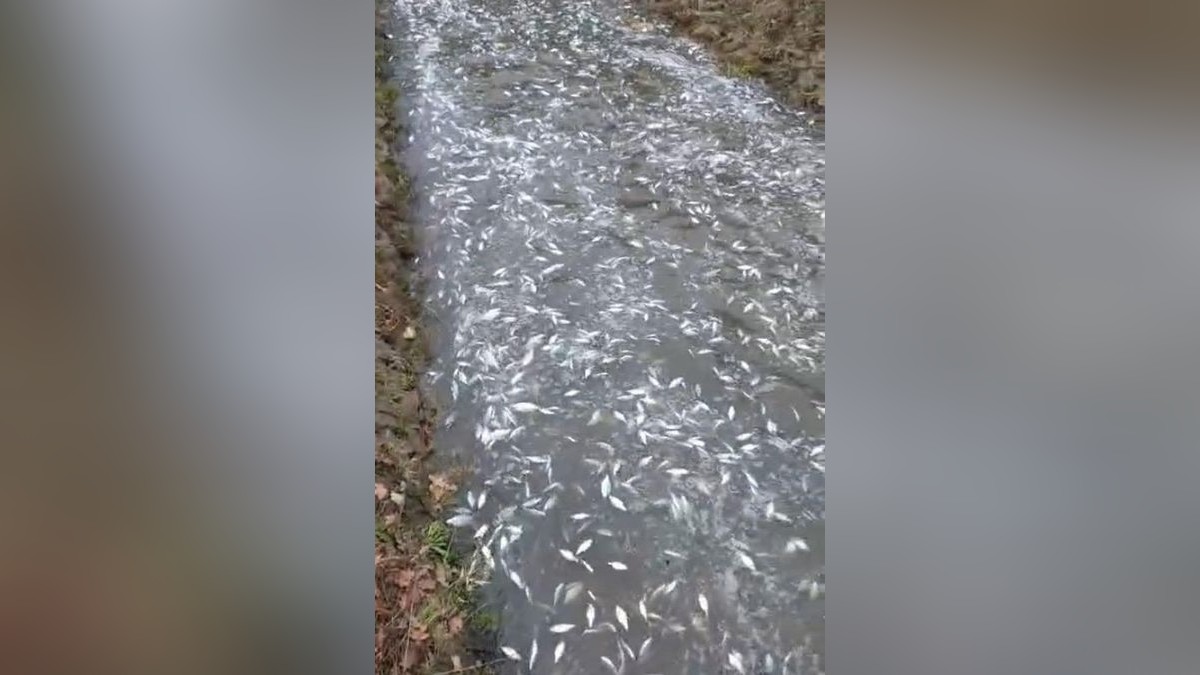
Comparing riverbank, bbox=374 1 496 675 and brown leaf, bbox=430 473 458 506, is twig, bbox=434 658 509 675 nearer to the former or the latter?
riverbank, bbox=374 1 496 675

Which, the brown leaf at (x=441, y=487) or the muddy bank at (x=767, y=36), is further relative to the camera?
the muddy bank at (x=767, y=36)

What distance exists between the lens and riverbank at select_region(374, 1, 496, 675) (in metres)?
1.04

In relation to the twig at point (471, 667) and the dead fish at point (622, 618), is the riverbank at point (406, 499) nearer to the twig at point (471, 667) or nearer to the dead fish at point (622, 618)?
the twig at point (471, 667)

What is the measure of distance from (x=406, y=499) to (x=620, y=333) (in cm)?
51

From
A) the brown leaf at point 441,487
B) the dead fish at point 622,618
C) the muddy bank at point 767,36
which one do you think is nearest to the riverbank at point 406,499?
the brown leaf at point 441,487

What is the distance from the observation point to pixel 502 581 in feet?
3.84

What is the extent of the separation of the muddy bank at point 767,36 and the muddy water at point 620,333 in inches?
2.2

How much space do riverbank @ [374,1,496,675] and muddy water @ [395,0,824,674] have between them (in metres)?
0.05

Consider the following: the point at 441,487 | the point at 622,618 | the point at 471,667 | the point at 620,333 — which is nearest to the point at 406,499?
the point at 441,487

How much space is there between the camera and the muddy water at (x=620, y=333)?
3.84ft
